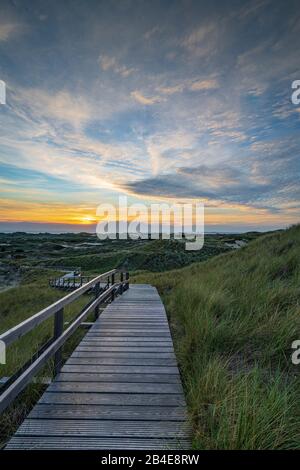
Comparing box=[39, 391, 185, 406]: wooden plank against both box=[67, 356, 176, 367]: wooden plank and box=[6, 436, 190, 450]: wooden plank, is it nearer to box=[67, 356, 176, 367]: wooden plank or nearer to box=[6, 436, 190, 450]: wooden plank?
box=[6, 436, 190, 450]: wooden plank

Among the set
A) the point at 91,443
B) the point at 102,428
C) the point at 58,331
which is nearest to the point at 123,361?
the point at 58,331

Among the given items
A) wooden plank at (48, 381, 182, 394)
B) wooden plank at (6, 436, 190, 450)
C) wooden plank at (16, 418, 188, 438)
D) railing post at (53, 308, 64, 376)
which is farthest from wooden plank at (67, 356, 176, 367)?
wooden plank at (6, 436, 190, 450)

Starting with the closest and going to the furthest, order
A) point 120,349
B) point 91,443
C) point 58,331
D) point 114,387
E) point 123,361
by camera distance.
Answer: point 91,443 → point 114,387 → point 58,331 → point 123,361 → point 120,349

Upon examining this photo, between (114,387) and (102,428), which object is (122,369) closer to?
(114,387)

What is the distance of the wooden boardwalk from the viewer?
2.10 m

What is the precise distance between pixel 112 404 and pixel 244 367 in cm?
178

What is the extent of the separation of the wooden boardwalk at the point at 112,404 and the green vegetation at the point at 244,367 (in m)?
0.26

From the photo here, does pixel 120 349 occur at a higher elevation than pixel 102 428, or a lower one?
lower

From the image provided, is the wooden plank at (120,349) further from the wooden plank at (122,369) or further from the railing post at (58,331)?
the railing post at (58,331)

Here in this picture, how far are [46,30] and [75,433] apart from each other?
45.3ft

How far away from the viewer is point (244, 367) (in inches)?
123

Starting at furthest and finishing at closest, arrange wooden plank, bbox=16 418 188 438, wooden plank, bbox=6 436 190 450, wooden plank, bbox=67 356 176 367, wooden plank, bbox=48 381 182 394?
wooden plank, bbox=67 356 176 367 → wooden plank, bbox=48 381 182 394 → wooden plank, bbox=16 418 188 438 → wooden plank, bbox=6 436 190 450

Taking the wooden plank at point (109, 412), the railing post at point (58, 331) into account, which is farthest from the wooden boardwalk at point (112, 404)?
the railing post at point (58, 331)

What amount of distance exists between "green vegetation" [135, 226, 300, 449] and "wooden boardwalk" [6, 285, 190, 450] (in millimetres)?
259
